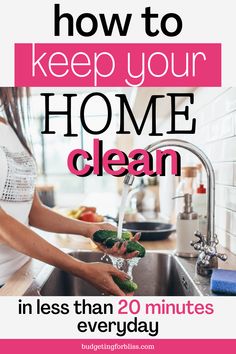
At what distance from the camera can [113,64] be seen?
735mm

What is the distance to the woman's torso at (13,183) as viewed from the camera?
29.7 inches

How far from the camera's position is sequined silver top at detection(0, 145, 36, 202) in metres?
0.76

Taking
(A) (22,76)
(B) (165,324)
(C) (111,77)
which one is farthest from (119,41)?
(B) (165,324)

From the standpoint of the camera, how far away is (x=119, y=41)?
2.36 feet

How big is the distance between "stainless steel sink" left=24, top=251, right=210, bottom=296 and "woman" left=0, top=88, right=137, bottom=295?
2.9 inches

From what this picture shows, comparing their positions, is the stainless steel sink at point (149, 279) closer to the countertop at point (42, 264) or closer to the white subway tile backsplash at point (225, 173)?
the countertop at point (42, 264)

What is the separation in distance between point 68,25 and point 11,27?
10 centimetres

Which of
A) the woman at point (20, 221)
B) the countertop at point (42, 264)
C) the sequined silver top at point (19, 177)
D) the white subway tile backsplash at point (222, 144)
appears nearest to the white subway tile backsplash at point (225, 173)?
the white subway tile backsplash at point (222, 144)

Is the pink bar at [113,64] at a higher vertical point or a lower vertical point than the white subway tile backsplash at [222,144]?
higher

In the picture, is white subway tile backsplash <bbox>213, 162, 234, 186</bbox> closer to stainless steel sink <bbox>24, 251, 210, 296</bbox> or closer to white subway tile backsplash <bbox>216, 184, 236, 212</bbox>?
white subway tile backsplash <bbox>216, 184, 236, 212</bbox>

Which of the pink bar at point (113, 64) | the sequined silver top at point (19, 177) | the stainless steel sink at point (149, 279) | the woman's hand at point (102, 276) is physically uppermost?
the pink bar at point (113, 64)
